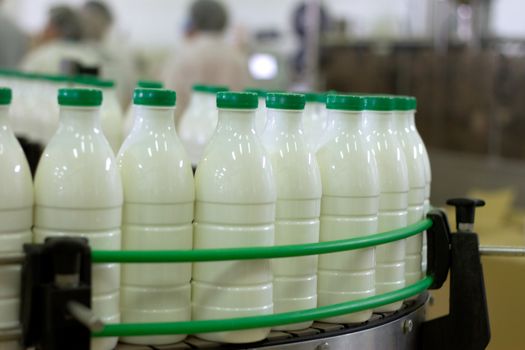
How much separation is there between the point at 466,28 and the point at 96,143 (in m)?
6.91

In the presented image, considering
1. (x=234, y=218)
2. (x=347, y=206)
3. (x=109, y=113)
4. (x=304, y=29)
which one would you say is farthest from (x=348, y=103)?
(x=304, y=29)

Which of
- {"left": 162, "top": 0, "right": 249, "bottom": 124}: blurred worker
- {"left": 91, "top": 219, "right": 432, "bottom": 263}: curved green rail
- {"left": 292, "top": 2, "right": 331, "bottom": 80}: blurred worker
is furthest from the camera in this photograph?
{"left": 292, "top": 2, "right": 331, "bottom": 80}: blurred worker

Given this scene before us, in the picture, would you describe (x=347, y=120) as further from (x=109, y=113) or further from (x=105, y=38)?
(x=105, y=38)

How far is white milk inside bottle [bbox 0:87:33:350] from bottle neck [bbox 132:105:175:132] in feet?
0.58

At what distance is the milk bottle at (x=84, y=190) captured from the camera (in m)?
1.07

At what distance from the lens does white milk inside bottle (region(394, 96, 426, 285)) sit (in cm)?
145

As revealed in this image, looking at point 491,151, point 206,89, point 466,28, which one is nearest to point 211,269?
point 206,89

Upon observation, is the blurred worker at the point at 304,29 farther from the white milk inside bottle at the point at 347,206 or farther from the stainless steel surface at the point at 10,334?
the stainless steel surface at the point at 10,334

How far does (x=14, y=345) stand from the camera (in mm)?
1068

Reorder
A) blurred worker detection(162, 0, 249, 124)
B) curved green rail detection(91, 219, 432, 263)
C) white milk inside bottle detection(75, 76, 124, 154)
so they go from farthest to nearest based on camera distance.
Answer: blurred worker detection(162, 0, 249, 124)
white milk inside bottle detection(75, 76, 124, 154)
curved green rail detection(91, 219, 432, 263)

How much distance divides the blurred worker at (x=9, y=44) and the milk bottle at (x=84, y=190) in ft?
16.5

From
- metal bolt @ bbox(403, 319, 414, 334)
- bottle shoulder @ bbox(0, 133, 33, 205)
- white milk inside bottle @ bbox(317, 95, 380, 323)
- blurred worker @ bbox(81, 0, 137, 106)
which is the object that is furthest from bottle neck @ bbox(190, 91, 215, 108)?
blurred worker @ bbox(81, 0, 137, 106)

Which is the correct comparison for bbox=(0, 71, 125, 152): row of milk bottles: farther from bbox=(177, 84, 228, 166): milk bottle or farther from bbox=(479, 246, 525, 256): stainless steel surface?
bbox=(479, 246, 525, 256): stainless steel surface

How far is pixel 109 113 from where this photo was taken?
2229 mm
